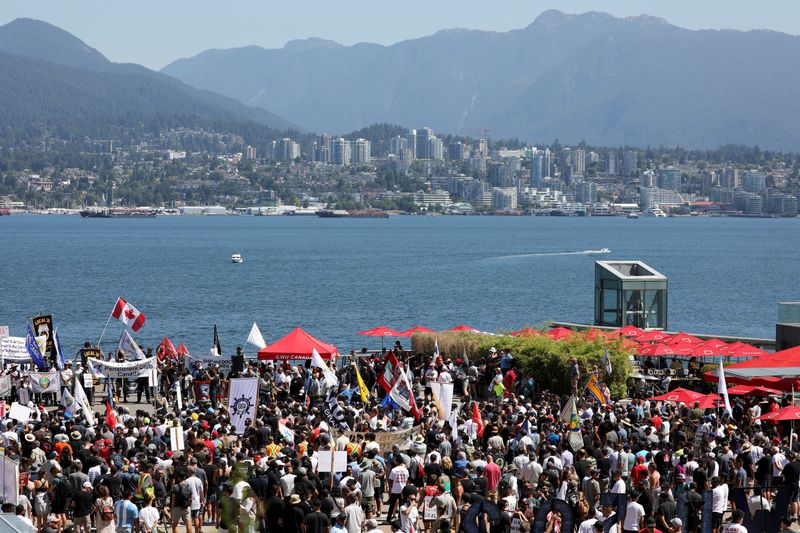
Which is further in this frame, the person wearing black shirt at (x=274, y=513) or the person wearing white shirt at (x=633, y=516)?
the person wearing white shirt at (x=633, y=516)

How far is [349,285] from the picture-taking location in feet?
316

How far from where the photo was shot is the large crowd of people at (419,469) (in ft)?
42.5

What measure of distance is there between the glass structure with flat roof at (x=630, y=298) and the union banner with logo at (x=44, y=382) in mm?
→ 14573

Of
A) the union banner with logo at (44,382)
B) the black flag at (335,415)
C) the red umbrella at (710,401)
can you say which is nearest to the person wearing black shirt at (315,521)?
the black flag at (335,415)

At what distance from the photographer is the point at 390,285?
315 ft

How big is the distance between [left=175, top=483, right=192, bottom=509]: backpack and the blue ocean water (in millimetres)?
39007

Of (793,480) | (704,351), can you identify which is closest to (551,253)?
(704,351)

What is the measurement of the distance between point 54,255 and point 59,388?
113036 mm

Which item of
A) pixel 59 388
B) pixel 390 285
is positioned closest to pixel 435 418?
pixel 59 388

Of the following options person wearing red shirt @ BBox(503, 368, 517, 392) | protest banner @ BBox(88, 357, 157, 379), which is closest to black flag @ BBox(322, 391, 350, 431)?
person wearing red shirt @ BBox(503, 368, 517, 392)

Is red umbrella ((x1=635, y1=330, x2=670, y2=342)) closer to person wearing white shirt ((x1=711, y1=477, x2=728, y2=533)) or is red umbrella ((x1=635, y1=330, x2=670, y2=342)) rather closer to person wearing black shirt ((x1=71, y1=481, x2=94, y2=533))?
person wearing white shirt ((x1=711, y1=477, x2=728, y2=533))

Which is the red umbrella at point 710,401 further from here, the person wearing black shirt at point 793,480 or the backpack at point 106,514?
the backpack at point 106,514

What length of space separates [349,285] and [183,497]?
82458 millimetres

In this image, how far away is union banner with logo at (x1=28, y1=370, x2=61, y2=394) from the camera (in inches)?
930
